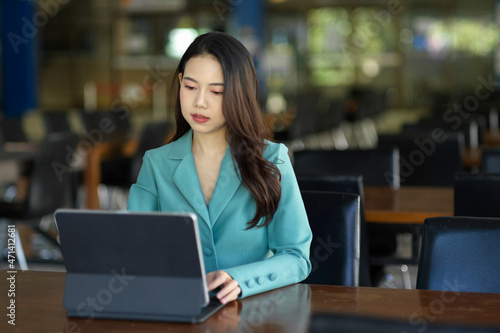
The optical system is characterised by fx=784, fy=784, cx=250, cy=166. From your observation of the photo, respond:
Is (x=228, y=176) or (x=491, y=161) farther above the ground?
(x=228, y=176)

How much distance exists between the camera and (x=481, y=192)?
261 centimetres

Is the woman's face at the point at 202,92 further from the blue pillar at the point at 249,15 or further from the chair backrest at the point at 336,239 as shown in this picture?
the blue pillar at the point at 249,15

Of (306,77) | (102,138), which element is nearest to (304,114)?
(102,138)

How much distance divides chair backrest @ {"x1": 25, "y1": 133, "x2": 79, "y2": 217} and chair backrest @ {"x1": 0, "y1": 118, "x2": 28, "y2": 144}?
2.14 meters

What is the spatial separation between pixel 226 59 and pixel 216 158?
24cm

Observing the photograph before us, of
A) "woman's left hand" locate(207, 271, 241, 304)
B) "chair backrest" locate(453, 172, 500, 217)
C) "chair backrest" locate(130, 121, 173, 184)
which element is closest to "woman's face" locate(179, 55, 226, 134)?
"woman's left hand" locate(207, 271, 241, 304)

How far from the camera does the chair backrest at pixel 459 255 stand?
181 cm

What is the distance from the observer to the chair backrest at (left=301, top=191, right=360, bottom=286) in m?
2.10

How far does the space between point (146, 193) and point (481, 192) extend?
4.28 ft

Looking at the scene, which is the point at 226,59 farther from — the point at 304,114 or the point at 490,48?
the point at 490,48
